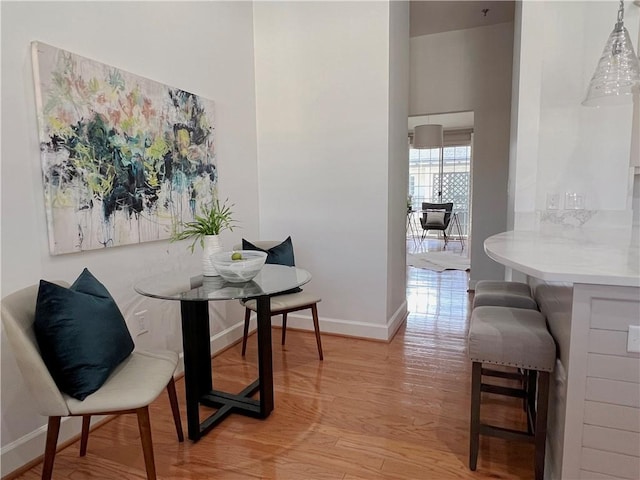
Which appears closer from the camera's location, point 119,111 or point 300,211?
point 119,111

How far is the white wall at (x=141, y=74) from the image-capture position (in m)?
1.67

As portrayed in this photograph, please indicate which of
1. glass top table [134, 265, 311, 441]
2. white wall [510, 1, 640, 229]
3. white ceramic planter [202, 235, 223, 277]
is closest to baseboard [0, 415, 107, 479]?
glass top table [134, 265, 311, 441]

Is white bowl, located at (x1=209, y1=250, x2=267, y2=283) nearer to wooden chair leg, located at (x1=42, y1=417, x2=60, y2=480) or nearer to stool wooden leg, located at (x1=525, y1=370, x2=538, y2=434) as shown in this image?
wooden chair leg, located at (x1=42, y1=417, x2=60, y2=480)

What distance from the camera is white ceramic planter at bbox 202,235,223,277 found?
83.1 inches

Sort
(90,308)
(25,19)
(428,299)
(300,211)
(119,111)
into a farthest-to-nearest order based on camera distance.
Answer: (428,299), (300,211), (119,111), (25,19), (90,308)

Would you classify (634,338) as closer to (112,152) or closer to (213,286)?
(213,286)

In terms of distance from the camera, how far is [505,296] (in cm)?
212

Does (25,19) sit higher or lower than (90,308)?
higher

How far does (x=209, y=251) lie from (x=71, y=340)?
0.80 metres

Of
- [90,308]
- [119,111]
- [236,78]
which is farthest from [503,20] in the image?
[90,308]

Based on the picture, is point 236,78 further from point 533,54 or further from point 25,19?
point 533,54

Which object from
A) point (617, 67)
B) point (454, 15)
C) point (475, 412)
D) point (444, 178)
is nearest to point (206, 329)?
point (475, 412)

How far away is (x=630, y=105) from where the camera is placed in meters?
2.29

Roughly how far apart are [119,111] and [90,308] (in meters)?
1.15
